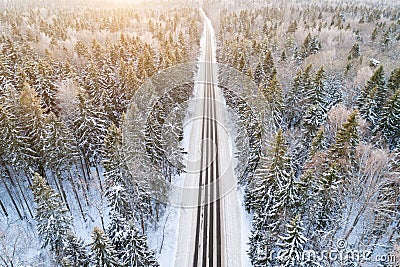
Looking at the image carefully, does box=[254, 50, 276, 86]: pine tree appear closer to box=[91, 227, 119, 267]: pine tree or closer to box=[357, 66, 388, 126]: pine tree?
box=[357, 66, 388, 126]: pine tree

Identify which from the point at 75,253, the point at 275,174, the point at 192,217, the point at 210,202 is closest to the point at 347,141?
the point at 275,174

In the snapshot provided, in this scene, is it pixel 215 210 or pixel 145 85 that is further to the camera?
pixel 145 85

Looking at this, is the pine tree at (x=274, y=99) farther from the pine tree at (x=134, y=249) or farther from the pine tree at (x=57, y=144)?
the pine tree at (x=57, y=144)

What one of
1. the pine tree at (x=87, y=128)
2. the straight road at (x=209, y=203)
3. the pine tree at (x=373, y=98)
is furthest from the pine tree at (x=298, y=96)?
the pine tree at (x=87, y=128)

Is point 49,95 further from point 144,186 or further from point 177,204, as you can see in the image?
point 177,204

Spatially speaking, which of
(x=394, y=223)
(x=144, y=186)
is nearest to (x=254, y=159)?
(x=144, y=186)
